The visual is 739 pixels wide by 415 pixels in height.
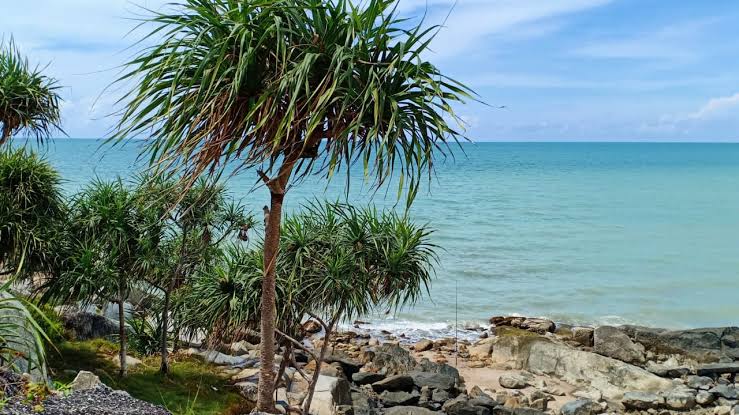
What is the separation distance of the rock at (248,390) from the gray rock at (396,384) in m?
2.26

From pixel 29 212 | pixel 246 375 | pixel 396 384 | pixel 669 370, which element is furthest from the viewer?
pixel 669 370

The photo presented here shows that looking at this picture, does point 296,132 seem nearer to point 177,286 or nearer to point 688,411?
point 177,286

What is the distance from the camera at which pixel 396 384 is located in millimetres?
12133

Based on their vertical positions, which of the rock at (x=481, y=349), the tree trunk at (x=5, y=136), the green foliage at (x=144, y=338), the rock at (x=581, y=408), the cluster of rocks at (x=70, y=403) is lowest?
the rock at (x=481, y=349)

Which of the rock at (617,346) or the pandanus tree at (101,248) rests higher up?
the pandanus tree at (101,248)

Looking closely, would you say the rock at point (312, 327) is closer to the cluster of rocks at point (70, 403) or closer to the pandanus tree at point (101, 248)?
the pandanus tree at point (101, 248)

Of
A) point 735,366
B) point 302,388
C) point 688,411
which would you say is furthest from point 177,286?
point 735,366

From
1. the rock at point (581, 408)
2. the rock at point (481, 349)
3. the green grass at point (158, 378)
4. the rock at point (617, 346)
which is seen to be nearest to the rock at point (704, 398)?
the rock at point (581, 408)

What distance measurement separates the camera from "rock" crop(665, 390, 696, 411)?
1157 centimetres

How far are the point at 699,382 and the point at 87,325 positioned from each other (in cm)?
1254

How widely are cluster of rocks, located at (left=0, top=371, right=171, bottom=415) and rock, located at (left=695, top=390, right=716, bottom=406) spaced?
33.8 feet

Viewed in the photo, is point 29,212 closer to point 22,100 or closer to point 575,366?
point 22,100

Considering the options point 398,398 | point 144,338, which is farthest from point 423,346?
point 144,338

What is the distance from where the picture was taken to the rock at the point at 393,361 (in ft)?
45.3
